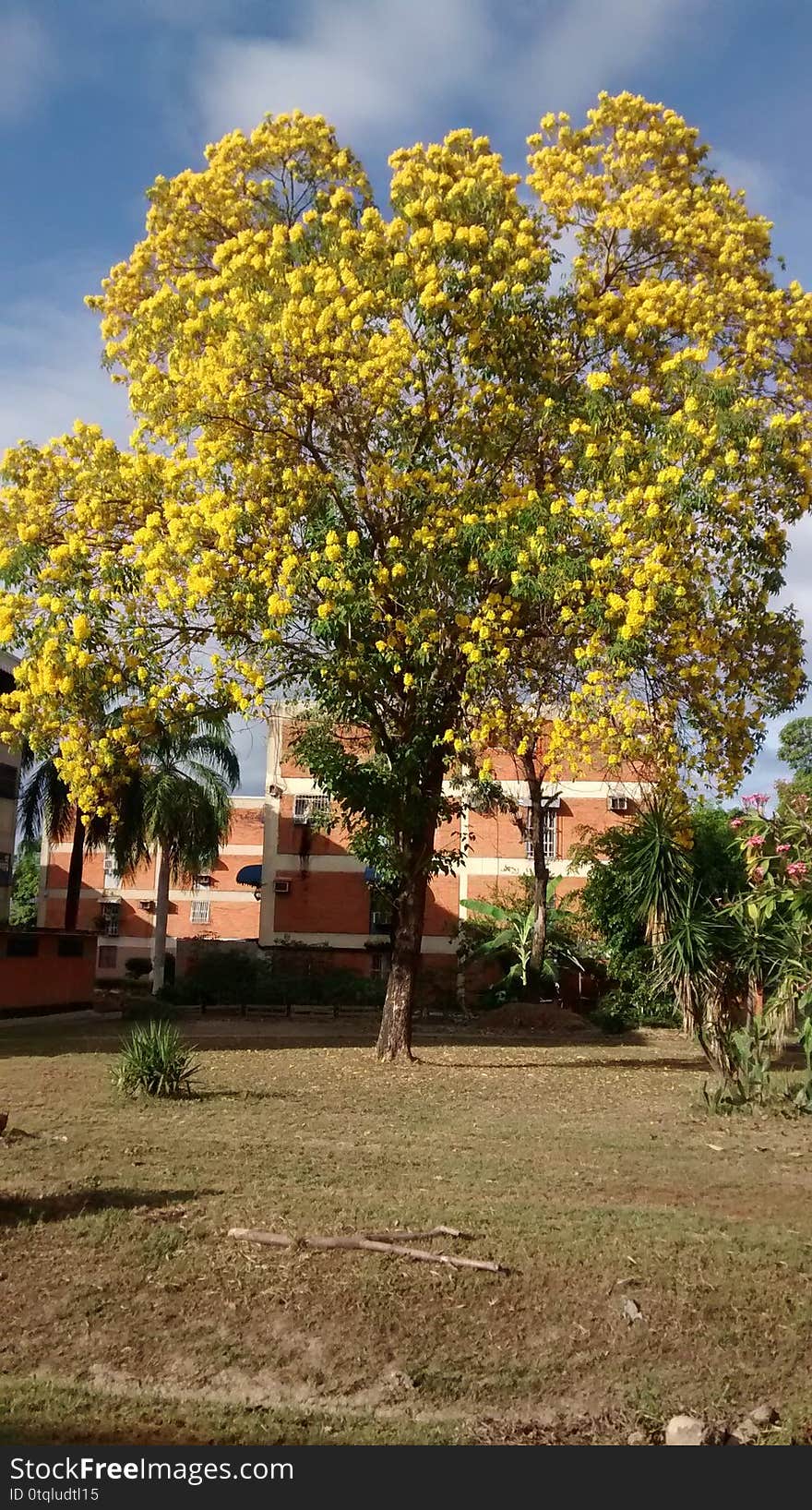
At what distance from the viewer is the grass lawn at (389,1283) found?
16.0 ft

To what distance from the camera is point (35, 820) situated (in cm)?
3331

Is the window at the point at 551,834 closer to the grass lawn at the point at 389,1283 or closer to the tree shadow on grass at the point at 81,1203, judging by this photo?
the grass lawn at the point at 389,1283

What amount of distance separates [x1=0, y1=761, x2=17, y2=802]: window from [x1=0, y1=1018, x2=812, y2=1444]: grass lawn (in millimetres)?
23928

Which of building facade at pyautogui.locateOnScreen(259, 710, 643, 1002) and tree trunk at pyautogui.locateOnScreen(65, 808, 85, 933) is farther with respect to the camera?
building facade at pyautogui.locateOnScreen(259, 710, 643, 1002)

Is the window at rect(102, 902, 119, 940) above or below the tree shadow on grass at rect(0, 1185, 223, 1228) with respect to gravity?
above

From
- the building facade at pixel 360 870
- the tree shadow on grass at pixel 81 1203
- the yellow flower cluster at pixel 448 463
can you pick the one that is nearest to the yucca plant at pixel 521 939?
the building facade at pixel 360 870

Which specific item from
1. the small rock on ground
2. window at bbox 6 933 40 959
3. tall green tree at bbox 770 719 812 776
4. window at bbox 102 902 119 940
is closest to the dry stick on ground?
the small rock on ground

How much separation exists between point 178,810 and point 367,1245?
24.5 m

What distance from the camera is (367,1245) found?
6.69 meters

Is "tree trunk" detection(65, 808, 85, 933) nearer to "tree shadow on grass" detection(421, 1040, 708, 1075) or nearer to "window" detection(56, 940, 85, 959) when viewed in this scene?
"window" detection(56, 940, 85, 959)

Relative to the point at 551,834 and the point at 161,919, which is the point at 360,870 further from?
the point at 161,919

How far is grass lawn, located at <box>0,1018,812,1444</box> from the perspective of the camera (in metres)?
4.86

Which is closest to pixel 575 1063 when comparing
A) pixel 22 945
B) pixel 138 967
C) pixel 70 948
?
pixel 22 945

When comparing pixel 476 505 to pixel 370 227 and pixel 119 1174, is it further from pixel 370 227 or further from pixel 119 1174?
pixel 119 1174
